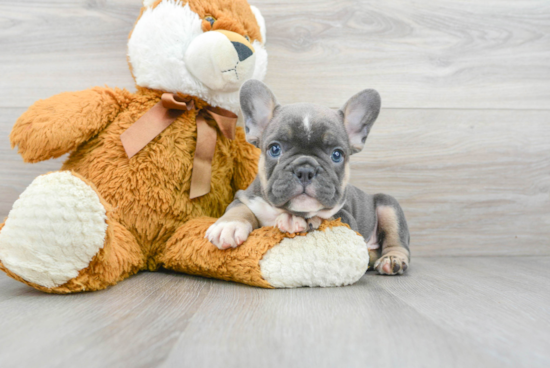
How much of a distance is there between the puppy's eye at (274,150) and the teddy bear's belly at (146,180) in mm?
334

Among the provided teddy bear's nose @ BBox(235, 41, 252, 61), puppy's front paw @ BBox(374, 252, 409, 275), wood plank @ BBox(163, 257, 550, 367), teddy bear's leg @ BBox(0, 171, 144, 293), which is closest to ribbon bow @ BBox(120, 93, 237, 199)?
teddy bear's nose @ BBox(235, 41, 252, 61)

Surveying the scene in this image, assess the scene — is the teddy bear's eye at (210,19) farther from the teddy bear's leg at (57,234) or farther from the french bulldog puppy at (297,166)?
the teddy bear's leg at (57,234)

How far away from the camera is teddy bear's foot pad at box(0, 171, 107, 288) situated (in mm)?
1081

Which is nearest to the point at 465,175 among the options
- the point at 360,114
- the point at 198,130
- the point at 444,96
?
the point at 444,96

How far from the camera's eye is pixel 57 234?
42.4 inches

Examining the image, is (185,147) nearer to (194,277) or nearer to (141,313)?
(194,277)

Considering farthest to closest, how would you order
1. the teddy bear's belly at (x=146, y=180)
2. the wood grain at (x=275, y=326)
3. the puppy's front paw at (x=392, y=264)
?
the puppy's front paw at (x=392, y=264), the teddy bear's belly at (x=146, y=180), the wood grain at (x=275, y=326)

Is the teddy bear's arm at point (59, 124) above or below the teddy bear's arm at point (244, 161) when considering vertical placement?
above

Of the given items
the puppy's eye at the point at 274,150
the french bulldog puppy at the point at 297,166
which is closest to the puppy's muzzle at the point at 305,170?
the french bulldog puppy at the point at 297,166

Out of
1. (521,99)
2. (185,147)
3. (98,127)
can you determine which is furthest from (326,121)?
(521,99)

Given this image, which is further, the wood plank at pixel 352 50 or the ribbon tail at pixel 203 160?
the wood plank at pixel 352 50

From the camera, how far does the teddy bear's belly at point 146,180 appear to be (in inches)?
56.1

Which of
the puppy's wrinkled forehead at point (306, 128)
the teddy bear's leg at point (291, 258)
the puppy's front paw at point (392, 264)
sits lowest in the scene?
the puppy's front paw at point (392, 264)

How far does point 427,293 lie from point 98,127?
3.85 ft
